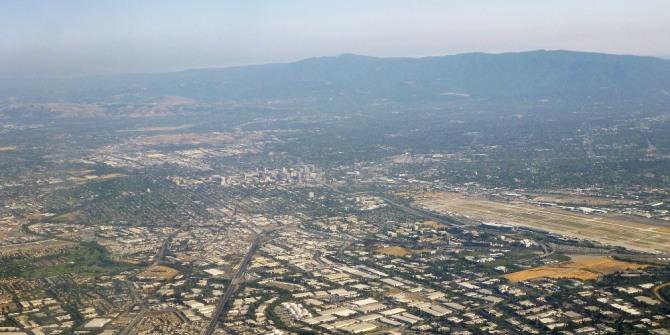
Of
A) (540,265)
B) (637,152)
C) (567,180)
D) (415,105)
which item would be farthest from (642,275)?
(415,105)

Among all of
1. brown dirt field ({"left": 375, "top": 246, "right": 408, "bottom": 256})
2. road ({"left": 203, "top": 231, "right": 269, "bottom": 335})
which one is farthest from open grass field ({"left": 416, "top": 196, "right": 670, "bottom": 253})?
road ({"left": 203, "top": 231, "right": 269, "bottom": 335})

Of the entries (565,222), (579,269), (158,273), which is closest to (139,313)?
(158,273)

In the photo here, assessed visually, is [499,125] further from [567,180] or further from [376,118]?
[567,180]

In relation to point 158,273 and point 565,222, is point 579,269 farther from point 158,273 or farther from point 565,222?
point 158,273

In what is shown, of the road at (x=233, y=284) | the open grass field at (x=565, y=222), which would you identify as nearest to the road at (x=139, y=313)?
the road at (x=233, y=284)

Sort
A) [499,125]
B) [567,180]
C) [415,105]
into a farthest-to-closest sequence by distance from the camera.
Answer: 1. [415,105]
2. [499,125]
3. [567,180]

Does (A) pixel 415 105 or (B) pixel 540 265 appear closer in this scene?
(B) pixel 540 265

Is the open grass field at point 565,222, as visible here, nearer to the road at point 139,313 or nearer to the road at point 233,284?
the road at point 233,284
